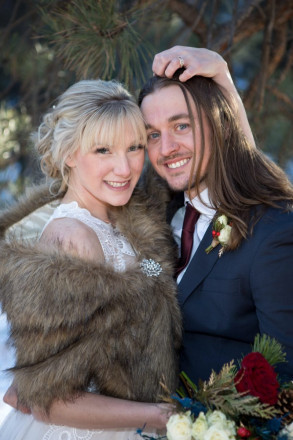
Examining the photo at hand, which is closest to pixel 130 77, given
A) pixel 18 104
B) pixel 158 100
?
pixel 158 100

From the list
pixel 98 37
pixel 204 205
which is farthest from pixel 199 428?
pixel 98 37

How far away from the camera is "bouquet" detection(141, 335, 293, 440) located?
181 cm

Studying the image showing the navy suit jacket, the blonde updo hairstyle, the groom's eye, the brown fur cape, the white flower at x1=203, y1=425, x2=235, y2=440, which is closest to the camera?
the white flower at x1=203, y1=425, x2=235, y2=440

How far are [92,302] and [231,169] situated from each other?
101 cm

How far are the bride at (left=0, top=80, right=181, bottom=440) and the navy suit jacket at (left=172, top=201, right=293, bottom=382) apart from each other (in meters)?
0.09

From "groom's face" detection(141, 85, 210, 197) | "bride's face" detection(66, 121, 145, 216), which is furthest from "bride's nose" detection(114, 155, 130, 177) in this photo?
"groom's face" detection(141, 85, 210, 197)

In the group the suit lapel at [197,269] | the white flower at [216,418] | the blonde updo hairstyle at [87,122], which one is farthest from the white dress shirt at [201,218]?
the white flower at [216,418]

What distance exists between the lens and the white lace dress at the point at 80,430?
2389 mm

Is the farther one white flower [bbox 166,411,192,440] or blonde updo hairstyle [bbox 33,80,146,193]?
blonde updo hairstyle [bbox 33,80,146,193]

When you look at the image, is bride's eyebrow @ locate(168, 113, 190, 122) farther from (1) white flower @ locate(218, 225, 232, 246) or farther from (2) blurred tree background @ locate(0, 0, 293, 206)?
(2) blurred tree background @ locate(0, 0, 293, 206)

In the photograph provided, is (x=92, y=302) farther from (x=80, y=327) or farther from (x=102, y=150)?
(x=102, y=150)

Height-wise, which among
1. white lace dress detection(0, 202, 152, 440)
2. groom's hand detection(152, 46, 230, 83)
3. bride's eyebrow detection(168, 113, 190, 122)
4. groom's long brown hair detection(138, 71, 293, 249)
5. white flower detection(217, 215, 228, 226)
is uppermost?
groom's hand detection(152, 46, 230, 83)

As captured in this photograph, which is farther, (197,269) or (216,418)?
(197,269)

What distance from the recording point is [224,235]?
257cm
